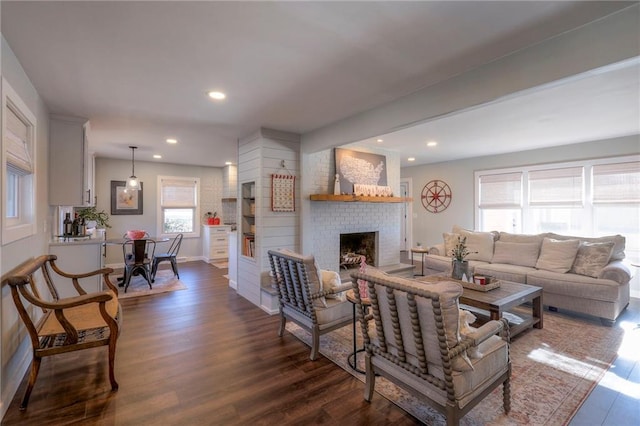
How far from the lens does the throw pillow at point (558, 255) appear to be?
4094 millimetres

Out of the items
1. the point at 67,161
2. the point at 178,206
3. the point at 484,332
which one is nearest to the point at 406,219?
the point at 178,206

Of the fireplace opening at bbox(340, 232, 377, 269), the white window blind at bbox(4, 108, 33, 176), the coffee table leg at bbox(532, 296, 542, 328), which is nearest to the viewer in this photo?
the white window blind at bbox(4, 108, 33, 176)

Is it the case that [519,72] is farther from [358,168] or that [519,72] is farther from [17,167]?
[17,167]

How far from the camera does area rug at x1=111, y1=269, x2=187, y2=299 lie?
15.6 ft

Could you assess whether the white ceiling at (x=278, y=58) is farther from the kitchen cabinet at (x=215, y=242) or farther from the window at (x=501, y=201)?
the kitchen cabinet at (x=215, y=242)

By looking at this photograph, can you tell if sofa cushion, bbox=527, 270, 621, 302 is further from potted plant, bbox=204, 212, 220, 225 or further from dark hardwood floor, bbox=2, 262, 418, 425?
potted plant, bbox=204, 212, 220, 225

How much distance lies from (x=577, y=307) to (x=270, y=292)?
12.8ft

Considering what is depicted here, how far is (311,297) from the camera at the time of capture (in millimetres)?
2717

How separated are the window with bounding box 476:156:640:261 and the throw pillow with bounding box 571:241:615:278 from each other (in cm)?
148

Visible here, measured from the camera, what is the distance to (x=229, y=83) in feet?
8.69

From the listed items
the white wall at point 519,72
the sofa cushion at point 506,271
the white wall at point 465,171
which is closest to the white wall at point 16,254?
the white wall at point 519,72

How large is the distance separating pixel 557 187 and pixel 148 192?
8815 millimetres

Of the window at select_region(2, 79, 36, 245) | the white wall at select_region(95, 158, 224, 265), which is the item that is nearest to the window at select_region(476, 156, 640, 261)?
the white wall at select_region(95, 158, 224, 265)

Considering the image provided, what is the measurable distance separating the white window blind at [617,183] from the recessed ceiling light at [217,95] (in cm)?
616
